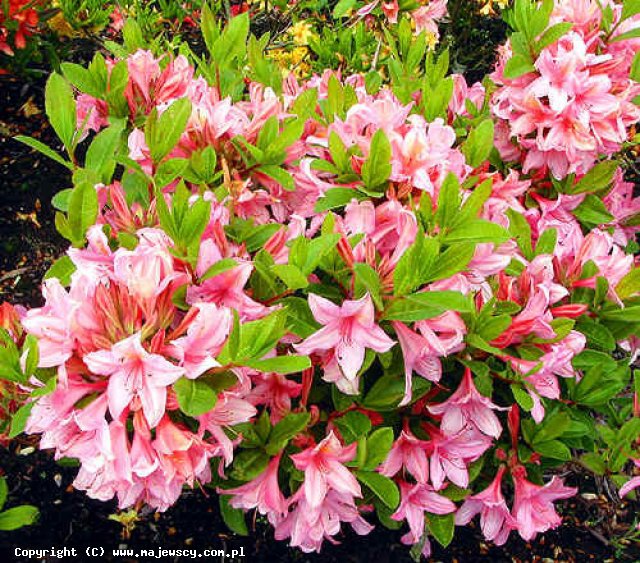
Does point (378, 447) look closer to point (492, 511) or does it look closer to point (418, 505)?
point (418, 505)

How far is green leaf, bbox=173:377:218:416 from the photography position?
99cm

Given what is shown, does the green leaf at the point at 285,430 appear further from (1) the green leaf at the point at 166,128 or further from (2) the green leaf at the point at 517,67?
(2) the green leaf at the point at 517,67

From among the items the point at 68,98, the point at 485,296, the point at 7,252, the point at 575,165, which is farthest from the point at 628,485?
the point at 7,252

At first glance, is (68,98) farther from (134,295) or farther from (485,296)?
(485,296)

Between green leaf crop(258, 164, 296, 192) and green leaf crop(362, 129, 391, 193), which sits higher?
green leaf crop(362, 129, 391, 193)

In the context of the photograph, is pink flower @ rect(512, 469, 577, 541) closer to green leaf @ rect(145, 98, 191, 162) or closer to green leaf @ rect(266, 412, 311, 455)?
green leaf @ rect(266, 412, 311, 455)

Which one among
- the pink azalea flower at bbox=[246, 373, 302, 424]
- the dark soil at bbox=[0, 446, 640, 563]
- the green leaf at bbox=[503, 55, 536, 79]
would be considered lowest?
the dark soil at bbox=[0, 446, 640, 563]

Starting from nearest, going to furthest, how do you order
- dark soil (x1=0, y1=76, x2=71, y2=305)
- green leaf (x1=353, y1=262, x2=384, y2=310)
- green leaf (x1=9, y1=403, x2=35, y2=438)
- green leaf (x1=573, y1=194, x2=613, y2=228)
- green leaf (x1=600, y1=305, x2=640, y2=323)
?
1. green leaf (x1=353, y1=262, x2=384, y2=310)
2. green leaf (x1=9, y1=403, x2=35, y2=438)
3. green leaf (x1=600, y1=305, x2=640, y2=323)
4. green leaf (x1=573, y1=194, x2=613, y2=228)
5. dark soil (x1=0, y1=76, x2=71, y2=305)

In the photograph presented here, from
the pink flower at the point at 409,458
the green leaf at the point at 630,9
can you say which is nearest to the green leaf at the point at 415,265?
the pink flower at the point at 409,458

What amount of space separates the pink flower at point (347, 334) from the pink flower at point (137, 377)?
250 mm

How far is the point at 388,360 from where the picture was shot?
127 centimetres

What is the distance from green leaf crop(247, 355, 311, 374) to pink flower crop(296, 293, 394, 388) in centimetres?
11

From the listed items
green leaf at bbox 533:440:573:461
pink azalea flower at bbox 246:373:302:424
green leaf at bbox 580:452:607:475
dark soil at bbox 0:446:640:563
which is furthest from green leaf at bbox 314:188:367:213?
dark soil at bbox 0:446:640:563

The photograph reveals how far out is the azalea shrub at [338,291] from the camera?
107 centimetres
